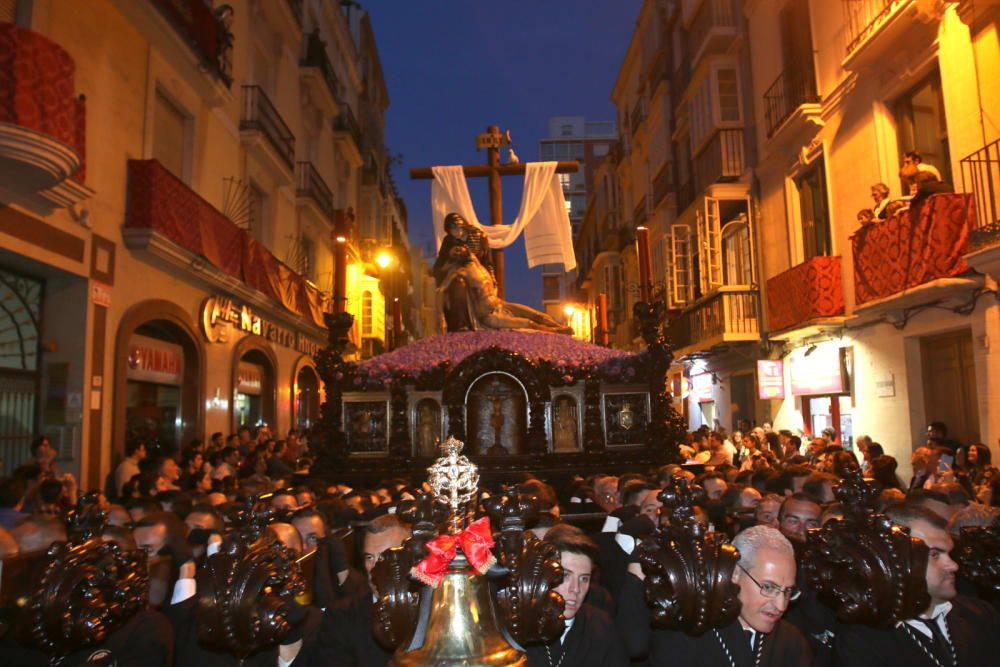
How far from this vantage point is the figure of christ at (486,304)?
9328 millimetres

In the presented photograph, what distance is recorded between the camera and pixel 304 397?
71.6 feet

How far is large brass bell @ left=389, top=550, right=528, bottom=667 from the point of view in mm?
1420

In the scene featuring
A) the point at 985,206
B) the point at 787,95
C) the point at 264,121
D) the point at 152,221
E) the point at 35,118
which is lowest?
the point at 985,206

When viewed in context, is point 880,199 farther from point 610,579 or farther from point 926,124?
point 610,579

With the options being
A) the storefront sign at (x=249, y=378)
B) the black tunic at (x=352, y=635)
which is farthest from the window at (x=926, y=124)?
the storefront sign at (x=249, y=378)

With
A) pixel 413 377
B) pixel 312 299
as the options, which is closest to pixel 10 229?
pixel 413 377

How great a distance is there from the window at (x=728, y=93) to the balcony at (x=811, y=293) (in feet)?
16.6

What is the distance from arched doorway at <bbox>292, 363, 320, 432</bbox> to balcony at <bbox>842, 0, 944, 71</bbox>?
14016 mm

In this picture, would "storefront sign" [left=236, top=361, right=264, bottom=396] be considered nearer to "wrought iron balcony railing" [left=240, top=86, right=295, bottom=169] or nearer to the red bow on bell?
"wrought iron balcony railing" [left=240, top=86, right=295, bottom=169]

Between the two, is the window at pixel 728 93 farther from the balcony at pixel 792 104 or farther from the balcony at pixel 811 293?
the balcony at pixel 811 293

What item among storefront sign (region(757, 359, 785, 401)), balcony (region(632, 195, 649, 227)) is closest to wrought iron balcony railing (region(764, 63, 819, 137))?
storefront sign (region(757, 359, 785, 401))

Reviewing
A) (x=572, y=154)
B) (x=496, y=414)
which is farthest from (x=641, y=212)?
(x=572, y=154)

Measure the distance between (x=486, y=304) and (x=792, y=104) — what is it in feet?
30.4

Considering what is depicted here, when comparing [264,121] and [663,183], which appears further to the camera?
[663,183]
